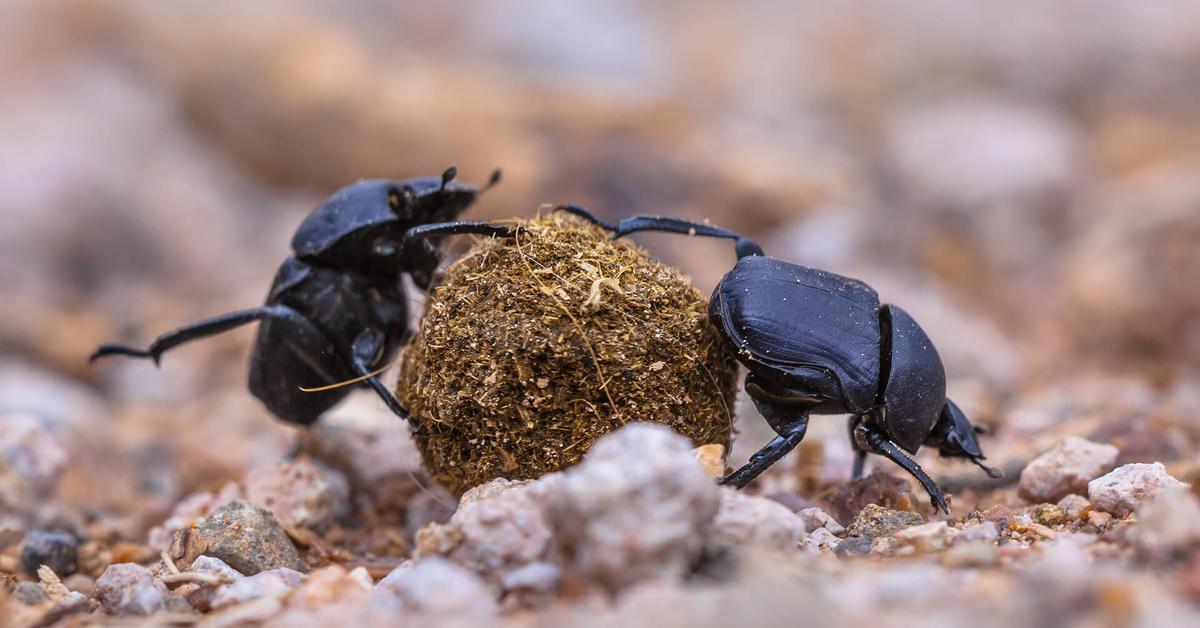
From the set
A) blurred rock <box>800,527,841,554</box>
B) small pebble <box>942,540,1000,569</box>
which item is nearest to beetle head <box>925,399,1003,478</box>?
blurred rock <box>800,527,841,554</box>

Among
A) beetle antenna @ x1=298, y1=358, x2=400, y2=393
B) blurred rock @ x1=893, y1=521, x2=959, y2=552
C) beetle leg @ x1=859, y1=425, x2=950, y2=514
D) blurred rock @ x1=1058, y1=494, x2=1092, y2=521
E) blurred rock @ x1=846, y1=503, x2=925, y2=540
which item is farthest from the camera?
beetle antenna @ x1=298, y1=358, x2=400, y2=393

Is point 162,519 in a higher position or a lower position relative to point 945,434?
lower

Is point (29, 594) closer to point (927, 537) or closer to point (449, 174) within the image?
point (449, 174)

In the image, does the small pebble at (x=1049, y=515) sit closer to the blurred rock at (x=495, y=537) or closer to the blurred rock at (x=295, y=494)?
the blurred rock at (x=495, y=537)

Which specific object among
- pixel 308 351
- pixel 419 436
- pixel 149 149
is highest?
pixel 149 149

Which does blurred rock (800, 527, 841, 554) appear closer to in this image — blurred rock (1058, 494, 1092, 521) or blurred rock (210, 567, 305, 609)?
blurred rock (1058, 494, 1092, 521)

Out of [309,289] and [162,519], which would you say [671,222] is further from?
[162,519]

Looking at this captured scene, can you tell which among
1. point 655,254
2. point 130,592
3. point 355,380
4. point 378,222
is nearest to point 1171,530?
point 655,254

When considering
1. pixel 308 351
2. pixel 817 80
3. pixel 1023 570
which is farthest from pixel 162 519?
pixel 817 80
